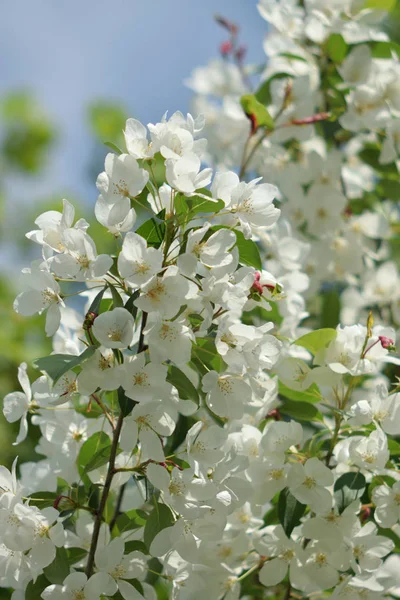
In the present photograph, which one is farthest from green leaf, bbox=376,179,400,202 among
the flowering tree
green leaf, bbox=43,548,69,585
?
green leaf, bbox=43,548,69,585

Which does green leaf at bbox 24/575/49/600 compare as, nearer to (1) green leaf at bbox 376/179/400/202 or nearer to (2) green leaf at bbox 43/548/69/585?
(2) green leaf at bbox 43/548/69/585

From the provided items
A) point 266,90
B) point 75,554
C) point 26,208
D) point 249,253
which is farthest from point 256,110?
point 26,208

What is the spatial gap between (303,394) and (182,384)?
30 cm

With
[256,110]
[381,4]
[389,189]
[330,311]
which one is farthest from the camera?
[381,4]

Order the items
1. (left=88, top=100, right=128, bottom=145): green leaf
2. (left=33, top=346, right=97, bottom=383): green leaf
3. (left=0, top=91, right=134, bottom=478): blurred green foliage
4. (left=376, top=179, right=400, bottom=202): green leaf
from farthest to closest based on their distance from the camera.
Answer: (left=88, top=100, right=128, bottom=145): green leaf < (left=0, top=91, right=134, bottom=478): blurred green foliage < (left=376, top=179, right=400, bottom=202): green leaf < (left=33, top=346, right=97, bottom=383): green leaf

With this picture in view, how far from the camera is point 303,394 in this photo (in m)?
1.24

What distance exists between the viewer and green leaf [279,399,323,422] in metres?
1.26

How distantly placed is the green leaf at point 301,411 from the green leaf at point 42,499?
0.43 metres

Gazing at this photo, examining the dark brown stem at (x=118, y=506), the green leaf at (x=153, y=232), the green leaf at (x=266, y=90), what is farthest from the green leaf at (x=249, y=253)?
the green leaf at (x=266, y=90)

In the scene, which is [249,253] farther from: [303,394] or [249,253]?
[303,394]

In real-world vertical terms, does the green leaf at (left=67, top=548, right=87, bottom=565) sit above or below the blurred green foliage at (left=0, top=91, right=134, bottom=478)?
above

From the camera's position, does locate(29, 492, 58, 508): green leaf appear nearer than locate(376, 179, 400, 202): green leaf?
Yes

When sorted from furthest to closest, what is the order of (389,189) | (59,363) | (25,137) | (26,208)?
(25,137) < (26,208) < (389,189) < (59,363)

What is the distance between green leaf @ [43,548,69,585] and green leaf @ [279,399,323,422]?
18.1 inches
